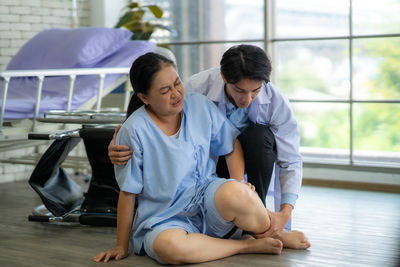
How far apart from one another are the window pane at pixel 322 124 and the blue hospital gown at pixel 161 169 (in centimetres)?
200

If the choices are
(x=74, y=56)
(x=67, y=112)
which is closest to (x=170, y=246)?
(x=67, y=112)

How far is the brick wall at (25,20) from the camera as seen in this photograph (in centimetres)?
411

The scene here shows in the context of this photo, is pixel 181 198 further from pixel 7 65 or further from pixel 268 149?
pixel 7 65

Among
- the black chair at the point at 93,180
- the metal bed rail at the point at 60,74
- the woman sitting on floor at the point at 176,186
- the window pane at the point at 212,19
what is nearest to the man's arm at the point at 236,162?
the woman sitting on floor at the point at 176,186

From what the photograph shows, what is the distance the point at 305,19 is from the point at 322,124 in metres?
0.79

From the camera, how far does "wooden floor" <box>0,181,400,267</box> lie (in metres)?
2.13

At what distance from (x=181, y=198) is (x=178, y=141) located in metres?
0.20

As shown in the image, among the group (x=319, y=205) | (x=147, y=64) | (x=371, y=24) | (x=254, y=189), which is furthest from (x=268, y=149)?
(x=371, y=24)

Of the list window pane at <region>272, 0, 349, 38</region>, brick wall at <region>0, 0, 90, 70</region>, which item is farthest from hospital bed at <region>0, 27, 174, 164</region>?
window pane at <region>272, 0, 349, 38</region>

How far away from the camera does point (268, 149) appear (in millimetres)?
2238

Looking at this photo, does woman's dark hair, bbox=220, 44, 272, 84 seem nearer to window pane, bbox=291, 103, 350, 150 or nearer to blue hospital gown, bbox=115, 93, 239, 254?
blue hospital gown, bbox=115, 93, 239, 254

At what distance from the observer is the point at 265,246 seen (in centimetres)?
215

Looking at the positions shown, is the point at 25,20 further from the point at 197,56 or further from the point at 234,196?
the point at 234,196

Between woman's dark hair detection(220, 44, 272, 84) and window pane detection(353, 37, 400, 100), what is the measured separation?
1.88 metres
